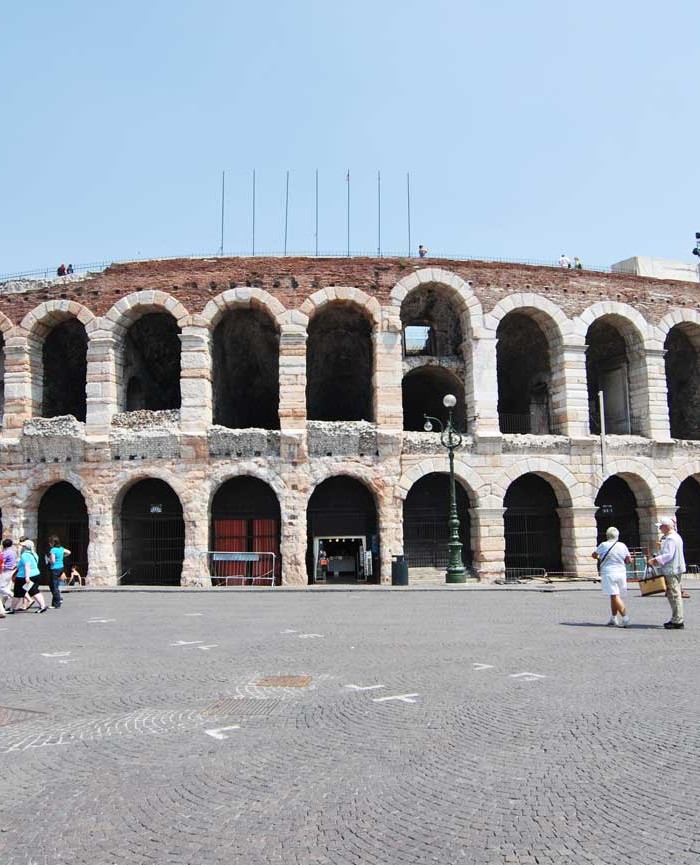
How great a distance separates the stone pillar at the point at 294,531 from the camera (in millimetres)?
23266

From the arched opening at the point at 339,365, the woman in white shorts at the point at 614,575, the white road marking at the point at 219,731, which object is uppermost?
the arched opening at the point at 339,365

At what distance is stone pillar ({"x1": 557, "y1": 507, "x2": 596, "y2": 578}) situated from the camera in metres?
24.5

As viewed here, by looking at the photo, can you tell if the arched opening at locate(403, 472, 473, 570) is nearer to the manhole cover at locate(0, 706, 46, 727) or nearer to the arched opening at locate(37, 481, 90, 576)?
the arched opening at locate(37, 481, 90, 576)

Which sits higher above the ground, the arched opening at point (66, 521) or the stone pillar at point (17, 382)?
the stone pillar at point (17, 382)

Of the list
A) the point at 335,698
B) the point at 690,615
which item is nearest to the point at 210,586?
the point at 690,615

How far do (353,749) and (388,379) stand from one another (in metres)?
19.2

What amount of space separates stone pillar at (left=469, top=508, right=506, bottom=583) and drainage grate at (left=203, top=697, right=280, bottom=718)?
1754cm

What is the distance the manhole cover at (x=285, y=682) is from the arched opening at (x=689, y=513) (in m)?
23.3

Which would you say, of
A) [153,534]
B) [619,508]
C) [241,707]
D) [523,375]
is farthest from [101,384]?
[241,707]

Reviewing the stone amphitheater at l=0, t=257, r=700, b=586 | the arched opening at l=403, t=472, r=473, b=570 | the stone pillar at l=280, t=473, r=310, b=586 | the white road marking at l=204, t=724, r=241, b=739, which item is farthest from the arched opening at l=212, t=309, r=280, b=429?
the white road marking at l=204, t=724, r=241, b=739

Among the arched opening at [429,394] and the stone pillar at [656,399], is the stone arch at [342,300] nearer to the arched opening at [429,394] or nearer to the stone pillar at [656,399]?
the arched opening at [429,394]

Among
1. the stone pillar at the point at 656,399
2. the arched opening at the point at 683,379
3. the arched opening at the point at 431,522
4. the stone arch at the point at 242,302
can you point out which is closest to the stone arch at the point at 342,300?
the stone arch at the point at 242,302

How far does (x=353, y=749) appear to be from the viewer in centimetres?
545

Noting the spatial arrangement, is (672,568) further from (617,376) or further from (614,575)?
(617,376)
